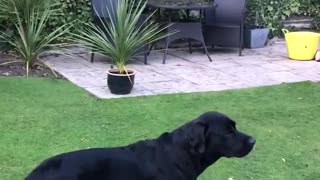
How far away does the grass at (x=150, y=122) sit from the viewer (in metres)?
4.63

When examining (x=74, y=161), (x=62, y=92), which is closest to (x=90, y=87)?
(x=62, y=92)

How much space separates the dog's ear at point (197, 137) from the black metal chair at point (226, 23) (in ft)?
17.2

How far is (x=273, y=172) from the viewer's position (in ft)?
14.9

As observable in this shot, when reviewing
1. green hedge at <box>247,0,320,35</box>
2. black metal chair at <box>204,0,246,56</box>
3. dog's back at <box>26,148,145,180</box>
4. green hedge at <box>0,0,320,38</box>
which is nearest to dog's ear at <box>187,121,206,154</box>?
dog's back at <box>26,148,145,180</box>

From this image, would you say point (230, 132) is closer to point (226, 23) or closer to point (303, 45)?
point (303, 45)

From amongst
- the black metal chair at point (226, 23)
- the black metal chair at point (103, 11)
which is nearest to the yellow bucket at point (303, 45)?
the black metal chair at point (226, 23)

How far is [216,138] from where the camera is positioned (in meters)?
3.34

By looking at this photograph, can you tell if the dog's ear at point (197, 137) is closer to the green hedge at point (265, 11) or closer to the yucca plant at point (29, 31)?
the yucca plant at point (29, 31)

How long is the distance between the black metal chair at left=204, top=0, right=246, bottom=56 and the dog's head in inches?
203

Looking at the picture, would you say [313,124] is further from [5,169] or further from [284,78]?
[5,169]

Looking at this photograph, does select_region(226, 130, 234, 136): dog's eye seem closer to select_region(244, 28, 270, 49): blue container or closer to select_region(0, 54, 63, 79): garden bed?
select_region(0, 54, 63, 79): garden bed

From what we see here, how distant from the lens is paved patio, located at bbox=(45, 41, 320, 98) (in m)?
6.81

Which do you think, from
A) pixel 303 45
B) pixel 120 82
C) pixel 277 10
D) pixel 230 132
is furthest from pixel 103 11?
pixel 230 132

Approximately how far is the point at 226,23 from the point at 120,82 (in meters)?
2.81
